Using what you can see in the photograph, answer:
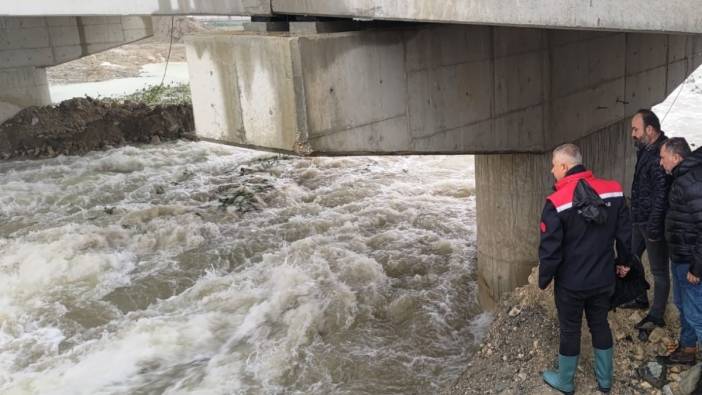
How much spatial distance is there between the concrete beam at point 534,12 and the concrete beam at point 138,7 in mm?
336

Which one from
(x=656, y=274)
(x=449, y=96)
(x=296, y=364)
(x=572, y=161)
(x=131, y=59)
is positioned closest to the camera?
(x=572, y=161)

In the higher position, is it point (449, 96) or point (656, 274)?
point (449, 96)

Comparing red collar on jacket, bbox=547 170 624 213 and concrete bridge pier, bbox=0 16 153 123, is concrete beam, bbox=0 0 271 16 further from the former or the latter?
concrete bridge pier, bbox=0 16 153 123

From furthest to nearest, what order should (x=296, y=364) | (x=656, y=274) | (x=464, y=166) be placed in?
(x=464, y=166) → (x=296, y=364) → (x=656, y=274)

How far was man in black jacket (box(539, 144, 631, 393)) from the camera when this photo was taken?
4473 mm

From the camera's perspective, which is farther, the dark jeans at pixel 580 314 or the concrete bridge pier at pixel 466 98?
the concrete bridge pier at pixel 466 98

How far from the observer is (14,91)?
1900 cm

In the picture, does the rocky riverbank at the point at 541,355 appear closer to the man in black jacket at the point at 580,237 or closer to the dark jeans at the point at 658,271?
the dark jeans at the point at 658,271

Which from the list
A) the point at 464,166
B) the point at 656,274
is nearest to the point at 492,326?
the point at 656,274

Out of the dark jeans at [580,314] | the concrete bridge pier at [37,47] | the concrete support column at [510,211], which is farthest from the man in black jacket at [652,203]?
the concrete bridge pier at [37,47]

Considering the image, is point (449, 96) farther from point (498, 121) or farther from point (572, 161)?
point (572, 161)

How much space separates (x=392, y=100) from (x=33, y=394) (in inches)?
196

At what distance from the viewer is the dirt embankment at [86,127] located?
18734 millimetres

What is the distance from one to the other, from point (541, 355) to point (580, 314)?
1042mm
